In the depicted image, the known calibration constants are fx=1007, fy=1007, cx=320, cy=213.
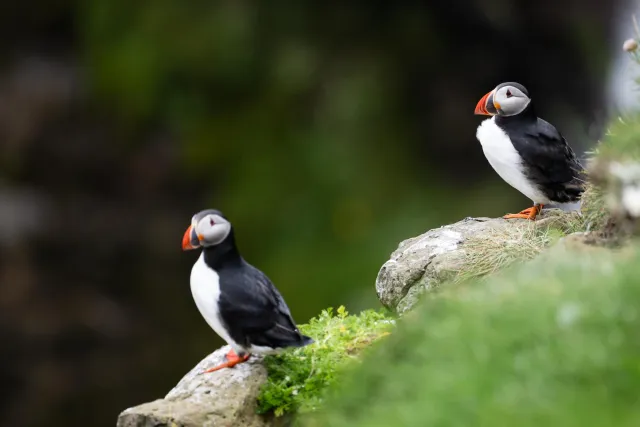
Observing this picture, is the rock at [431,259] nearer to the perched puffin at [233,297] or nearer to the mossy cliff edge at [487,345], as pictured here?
the mossy cliff edge at [487,345]

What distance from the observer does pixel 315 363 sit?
5152mm

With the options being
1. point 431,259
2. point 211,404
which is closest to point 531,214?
point 431,259

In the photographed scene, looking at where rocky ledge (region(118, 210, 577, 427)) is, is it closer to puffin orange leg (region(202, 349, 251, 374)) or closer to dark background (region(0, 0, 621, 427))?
puffin orange leg (region(202, 349, 251, 374))

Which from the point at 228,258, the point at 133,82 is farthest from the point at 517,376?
the point at 133,82

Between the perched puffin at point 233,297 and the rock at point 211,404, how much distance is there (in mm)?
166

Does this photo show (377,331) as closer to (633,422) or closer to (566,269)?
(566,269)

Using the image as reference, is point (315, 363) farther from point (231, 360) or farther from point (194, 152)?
point (194, 152)

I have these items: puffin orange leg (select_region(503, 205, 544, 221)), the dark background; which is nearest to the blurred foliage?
the dark background

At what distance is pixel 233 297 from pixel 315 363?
0.63 m

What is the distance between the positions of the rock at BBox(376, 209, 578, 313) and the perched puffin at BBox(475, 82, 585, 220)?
170 millimetres

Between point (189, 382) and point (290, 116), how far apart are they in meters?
7.58

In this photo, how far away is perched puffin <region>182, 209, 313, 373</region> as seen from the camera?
482cm

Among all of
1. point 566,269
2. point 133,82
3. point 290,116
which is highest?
point 133,82

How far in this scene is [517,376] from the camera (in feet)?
10.7
